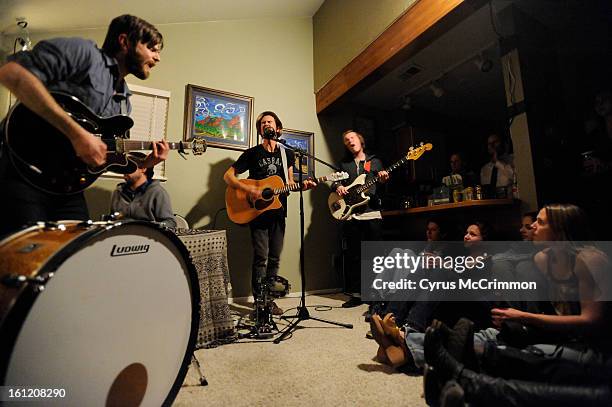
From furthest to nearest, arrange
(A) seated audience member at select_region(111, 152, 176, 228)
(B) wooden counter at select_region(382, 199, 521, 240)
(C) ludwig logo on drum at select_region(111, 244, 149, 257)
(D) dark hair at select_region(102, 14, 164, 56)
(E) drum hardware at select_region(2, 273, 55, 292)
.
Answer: (B) wooden counter at select_region(382, 199, 521, 240), (A) seated audience member at select_region(111, 152, 176, 228), (D) dark hair at select_region(102, 14, 164, 56), (C) ludwig logo on drum at select_region(111, 244, 149, 257), (E) drum hardware at select_region(2, 273, 55, 292)

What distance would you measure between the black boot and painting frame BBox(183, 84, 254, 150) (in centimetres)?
248

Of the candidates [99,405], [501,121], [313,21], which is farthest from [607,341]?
[501,121]

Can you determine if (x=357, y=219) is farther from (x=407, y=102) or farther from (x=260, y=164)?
(x=407, y=102)

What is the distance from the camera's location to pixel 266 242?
224cm

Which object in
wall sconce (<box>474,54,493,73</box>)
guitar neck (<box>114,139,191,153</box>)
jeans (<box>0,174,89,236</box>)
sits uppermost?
wall sconce (<box>474,54,493,73</box>)

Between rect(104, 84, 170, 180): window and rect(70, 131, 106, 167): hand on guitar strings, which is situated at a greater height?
rect(104, 84, 170, 180): window

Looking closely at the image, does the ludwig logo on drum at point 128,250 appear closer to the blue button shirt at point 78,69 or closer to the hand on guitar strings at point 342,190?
the blue button shirt at point 78,69

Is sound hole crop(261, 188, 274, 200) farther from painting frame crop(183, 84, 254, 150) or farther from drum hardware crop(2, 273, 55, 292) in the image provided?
drum hardware crop(2, 273, 55, 292)

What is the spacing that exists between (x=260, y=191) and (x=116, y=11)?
1738 millimetres

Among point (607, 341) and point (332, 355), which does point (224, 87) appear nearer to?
point (332, 355)

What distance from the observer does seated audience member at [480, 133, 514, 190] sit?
2.46 meters

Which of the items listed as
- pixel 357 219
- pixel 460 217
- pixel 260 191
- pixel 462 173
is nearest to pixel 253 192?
pixel 260 191

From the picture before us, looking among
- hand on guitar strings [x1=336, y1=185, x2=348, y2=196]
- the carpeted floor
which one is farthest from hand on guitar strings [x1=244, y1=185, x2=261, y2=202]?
the carpeted floor

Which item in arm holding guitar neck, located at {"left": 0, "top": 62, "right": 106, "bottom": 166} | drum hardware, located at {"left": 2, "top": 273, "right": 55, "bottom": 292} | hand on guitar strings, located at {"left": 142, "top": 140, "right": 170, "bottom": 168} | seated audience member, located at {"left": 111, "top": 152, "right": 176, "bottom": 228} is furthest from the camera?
seated audience member, located at {"left": 111, "top": 152, "right": 176, "bottom": 228}
